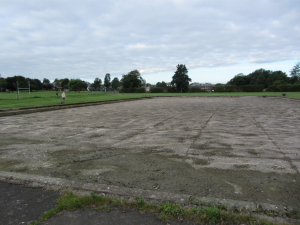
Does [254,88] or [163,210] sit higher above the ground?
[254,88]

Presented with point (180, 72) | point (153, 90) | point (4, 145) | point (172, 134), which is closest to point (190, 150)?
point (172, 134)

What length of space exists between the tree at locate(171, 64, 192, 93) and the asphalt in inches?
3463

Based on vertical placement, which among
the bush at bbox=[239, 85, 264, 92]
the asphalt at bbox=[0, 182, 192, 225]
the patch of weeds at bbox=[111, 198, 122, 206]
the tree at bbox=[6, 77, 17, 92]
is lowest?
the asphalt at bbox=[0, 182, 192, 225]

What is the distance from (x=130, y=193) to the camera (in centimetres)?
303

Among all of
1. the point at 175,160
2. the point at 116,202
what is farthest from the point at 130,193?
the point at 175,160

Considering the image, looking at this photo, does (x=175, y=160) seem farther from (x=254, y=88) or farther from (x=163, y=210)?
(x=254, y=88)

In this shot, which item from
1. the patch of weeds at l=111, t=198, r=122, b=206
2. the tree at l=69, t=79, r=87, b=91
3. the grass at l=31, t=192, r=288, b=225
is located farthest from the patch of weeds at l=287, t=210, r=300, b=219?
the tree at l=69, t=79, r=87, b=91

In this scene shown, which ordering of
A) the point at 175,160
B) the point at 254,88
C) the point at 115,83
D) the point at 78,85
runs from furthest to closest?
the point at 115,83 → the point at 78,85 → the point at 254,88 → the point at 175,160

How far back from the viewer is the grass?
2.42m

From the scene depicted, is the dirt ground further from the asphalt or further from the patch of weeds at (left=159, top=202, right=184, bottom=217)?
the asphalt

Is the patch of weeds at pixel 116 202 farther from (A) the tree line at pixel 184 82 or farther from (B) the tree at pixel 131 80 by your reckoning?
(B) the tree at pixel 131 80

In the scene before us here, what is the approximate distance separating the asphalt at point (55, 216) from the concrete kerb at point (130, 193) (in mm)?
296

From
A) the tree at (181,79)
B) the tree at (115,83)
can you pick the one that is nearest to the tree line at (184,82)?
the tree at (181,79)

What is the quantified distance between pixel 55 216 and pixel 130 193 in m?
1.02
